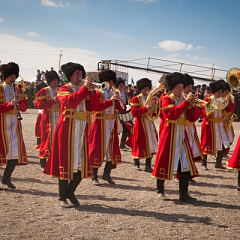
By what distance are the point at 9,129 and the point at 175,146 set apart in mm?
2828

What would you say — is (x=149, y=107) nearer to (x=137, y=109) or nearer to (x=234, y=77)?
(x=137, y=109)

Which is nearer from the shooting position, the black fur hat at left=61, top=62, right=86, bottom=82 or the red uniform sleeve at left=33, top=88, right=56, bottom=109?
the black fur hat at left=61, top=62, right=86, bottom=82

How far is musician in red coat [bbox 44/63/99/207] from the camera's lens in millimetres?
5309

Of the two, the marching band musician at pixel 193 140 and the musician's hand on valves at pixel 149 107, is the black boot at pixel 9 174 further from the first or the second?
the marching band musician at pixel 193 140

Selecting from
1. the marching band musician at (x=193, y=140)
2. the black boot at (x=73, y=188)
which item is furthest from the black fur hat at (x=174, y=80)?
the black boot at (x=73, y=188)

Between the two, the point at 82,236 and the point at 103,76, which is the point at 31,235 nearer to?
the point at 82,236

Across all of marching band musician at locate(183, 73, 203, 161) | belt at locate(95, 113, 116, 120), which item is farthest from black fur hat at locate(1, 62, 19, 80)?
marching band musician at locate(183, 73, 203, 161)

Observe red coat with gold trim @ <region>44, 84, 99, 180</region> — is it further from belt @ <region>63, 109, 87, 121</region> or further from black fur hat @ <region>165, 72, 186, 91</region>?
black fur hat @ <region>165, 72, 186, 91</region>

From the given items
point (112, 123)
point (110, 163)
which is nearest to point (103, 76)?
point (112, 123)

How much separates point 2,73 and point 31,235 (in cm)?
335

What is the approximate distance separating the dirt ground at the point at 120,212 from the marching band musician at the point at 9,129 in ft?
1.40

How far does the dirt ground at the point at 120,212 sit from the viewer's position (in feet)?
14.6

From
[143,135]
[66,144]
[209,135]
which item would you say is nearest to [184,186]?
[66,144]

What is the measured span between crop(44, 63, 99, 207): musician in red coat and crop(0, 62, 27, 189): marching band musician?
4.37 ft
